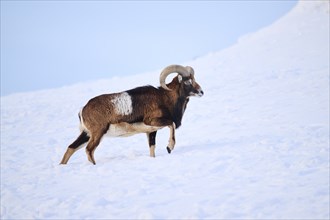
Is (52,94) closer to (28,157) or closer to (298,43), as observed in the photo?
(28,157)

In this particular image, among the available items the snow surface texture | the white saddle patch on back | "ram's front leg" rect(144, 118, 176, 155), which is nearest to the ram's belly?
"ram's front leg" rect(144, 118, 176, 155)

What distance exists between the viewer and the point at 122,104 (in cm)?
1001

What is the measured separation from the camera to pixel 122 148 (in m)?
13.7

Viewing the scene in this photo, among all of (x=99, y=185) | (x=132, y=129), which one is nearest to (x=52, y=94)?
(x=132, y=129)

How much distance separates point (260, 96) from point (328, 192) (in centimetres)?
1682

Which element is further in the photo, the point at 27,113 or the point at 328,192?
the point at 27,113

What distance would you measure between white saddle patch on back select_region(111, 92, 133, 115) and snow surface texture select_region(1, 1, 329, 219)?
3.83 ft

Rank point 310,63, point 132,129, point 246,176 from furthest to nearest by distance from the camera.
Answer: point 310,63 → point 132,129 → point 246,176

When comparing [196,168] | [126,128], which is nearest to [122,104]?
[126,128]

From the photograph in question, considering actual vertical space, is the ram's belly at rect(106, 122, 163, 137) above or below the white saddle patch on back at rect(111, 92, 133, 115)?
below

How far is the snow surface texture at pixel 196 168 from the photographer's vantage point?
6324 mm

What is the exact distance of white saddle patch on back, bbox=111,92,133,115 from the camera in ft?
32.7

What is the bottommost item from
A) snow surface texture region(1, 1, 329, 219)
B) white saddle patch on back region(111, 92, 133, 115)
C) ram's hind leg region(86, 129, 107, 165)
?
snow surface texture region(1, 1, 329, 219)

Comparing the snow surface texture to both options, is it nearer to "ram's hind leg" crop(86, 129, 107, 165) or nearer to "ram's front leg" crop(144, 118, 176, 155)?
"ram's hind leg" crop(86, 129, 107, 165)
